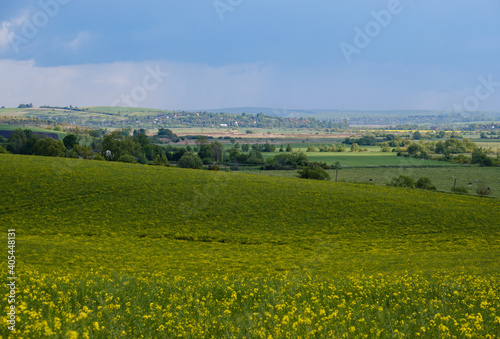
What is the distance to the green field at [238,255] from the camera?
8336 mm

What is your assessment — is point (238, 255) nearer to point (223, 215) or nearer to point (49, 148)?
point (223, 215)

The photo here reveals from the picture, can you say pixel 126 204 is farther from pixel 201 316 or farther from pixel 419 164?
pixel 419 164

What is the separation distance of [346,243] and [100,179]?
34.1 meters

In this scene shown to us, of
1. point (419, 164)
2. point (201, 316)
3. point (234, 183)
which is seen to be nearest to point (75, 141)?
point (234, 183)

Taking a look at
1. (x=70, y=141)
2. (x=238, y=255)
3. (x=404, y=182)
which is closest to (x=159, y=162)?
(x=70, y=141)

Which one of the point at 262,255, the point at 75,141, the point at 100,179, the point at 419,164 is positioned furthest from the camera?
the point at 419,164

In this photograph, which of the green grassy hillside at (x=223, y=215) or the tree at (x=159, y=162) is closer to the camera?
the green grassy hillside at (x=223, y=215)

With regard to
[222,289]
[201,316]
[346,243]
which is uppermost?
[201,316]

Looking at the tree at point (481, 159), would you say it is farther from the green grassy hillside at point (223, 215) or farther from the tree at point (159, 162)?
the tree at point (159, 162)

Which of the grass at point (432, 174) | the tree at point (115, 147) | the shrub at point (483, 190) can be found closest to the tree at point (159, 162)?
the tree at point (115, 147)

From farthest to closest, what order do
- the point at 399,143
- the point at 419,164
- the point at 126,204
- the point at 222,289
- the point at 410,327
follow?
the point at 399,143
the point at 419,164
the point at 126,204
the point at 222,289
the point at 410,327

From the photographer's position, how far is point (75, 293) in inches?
402

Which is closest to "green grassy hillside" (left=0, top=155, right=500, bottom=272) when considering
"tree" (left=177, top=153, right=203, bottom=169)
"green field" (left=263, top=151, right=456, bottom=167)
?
"tree" (left=177, top=153, right=203, bottom=169)

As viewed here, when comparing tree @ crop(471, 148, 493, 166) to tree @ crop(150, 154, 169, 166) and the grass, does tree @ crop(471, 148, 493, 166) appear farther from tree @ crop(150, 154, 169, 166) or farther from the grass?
tree @ crop(150, 154, 169, 166)
